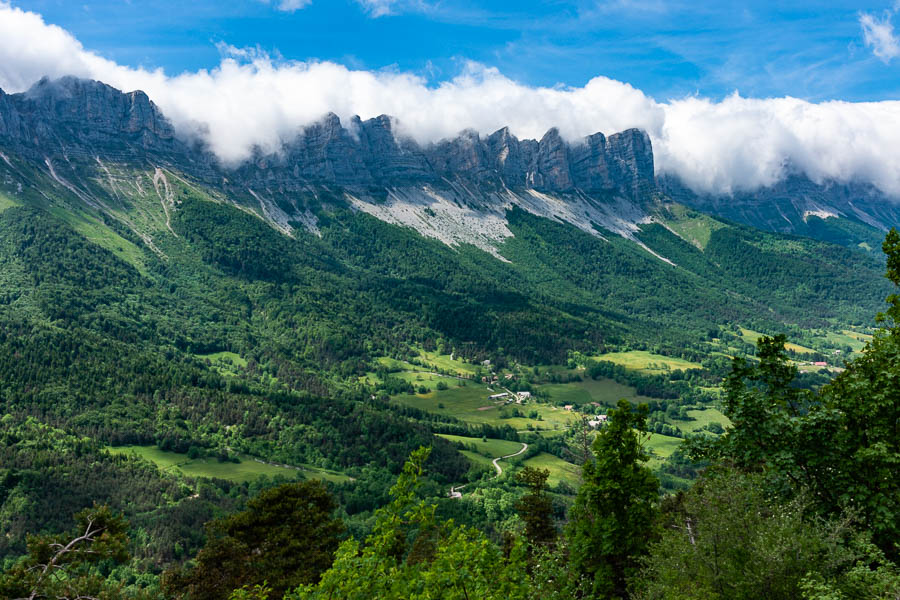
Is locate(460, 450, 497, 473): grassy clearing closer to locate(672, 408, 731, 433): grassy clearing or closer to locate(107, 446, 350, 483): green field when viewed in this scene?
locate(107, 446, 350, 483): green field

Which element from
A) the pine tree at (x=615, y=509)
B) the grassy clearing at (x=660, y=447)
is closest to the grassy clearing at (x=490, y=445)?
the grassy clearing at (x=660, y=447)

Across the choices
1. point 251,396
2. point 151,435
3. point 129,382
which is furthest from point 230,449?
point 129,382

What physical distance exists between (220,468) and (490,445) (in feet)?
232

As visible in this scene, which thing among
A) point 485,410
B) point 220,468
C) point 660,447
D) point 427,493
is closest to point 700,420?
point 660,447

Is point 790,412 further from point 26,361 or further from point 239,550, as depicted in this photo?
point 26,361

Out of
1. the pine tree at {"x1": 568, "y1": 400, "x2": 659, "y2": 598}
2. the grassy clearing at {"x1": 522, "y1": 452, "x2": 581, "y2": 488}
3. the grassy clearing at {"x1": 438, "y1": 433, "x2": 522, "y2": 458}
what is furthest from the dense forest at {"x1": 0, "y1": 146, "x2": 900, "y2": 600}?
the grassy clearing at {"x1": 522, "y1": 452, "x2": 581, "y2": 488}

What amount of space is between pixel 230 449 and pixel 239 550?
103900 mm

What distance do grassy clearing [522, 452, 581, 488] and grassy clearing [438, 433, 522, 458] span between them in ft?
25.7

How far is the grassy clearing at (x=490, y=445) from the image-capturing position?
146 m

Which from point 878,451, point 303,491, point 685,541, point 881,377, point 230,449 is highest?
point 881,377

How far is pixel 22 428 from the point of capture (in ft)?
422

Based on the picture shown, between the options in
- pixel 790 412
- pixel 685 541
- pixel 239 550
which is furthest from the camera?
pixel 239 550

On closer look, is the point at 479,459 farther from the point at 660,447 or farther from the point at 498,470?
the point at 660,447

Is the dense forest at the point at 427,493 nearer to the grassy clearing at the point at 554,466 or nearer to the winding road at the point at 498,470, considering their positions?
the winding road at the point at 498,470
